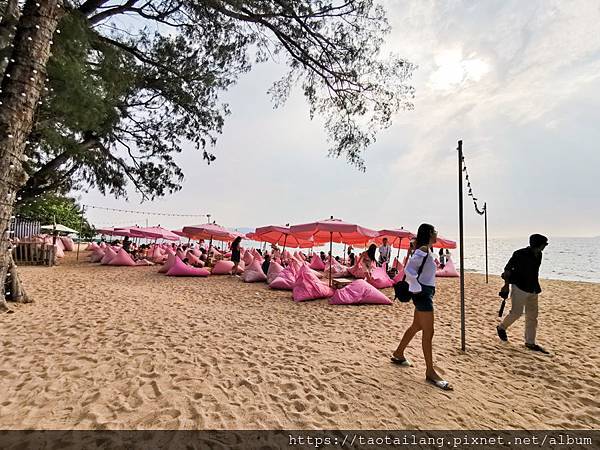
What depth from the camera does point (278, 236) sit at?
13.9 m

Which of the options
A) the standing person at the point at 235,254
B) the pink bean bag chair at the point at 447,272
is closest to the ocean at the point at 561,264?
the pink bean bag chair at the point at 447,272

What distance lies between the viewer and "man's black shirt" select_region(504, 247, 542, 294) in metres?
4.61

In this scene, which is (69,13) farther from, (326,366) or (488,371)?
(488,371)

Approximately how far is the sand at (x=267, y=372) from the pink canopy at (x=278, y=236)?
216 inches

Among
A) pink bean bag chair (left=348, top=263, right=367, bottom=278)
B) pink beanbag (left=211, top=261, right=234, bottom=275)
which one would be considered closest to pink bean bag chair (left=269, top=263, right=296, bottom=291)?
pink bean bag chair (left=348, top=263, right=367, bottom=278)

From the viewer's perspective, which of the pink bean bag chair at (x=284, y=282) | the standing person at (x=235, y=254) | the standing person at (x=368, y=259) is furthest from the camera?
the standing person at (x=235, y=254)

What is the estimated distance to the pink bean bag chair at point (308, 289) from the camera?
7.98 meters

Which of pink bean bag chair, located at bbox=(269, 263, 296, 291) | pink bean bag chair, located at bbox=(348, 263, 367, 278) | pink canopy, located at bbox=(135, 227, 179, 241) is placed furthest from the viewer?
pink canopy, located at bbox=(135, 227, 179, 241)

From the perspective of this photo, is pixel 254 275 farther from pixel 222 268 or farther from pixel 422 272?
pixel 422 272

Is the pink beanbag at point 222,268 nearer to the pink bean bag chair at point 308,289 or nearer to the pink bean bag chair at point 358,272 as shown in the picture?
the pink bean bag chair at point 358,272

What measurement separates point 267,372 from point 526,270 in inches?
153

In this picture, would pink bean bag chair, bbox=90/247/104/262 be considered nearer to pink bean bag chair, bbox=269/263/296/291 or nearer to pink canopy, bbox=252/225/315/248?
pink canopy, bbox=252/225/315/248

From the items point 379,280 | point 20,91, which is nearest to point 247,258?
point 379,280

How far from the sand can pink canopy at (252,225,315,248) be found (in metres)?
5.47
